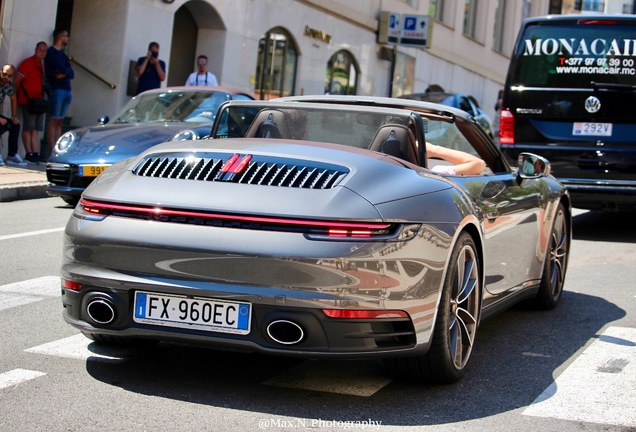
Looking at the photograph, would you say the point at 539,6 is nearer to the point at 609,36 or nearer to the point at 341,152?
the point at 609,36

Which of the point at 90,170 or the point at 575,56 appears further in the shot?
the point at 575,56

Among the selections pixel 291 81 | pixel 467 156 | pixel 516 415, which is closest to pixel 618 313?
pixel 467 156

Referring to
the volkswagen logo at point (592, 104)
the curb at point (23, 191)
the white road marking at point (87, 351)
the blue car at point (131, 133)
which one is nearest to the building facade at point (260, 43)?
the curb at point (23, 191)

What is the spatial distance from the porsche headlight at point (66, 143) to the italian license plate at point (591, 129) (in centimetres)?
547

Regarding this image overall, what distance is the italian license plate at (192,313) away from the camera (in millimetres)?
4309

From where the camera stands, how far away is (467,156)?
612 cm

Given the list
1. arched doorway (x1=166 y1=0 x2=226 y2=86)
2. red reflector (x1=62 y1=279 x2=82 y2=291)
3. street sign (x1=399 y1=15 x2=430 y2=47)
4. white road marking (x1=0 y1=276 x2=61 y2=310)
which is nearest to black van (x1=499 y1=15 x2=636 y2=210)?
white road marking (x1=0 y1=276 x2=61 y2=310)

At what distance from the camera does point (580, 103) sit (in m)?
11.6

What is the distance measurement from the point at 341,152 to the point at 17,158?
38.9 feet

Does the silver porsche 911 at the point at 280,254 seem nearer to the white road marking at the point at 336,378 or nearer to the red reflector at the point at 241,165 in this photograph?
the red reflector at the point at 241,165

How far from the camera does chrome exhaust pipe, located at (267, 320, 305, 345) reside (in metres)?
4.29

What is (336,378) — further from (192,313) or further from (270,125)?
(270,125)

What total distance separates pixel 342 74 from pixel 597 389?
85.0 feet

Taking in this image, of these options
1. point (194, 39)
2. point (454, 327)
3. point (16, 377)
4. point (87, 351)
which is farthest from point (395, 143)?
point (194, 39)
